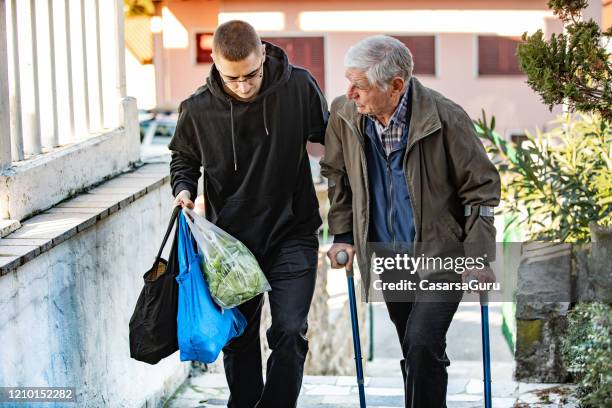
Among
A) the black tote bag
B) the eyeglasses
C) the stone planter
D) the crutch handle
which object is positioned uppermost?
the eyeglasses

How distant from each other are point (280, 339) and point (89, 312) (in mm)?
885

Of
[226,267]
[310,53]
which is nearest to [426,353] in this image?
[226,267]

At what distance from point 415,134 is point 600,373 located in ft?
3.74

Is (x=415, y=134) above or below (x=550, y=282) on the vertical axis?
above

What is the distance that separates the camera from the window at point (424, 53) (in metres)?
24.7

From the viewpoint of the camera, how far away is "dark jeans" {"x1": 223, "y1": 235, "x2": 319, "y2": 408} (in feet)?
13.8

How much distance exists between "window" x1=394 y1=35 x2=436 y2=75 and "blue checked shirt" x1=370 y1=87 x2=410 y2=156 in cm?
2084

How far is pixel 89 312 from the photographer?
4535 mm

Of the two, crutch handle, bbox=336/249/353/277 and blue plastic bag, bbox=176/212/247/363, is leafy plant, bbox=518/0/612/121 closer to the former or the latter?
crutch handle, bbox=336/249/353/277

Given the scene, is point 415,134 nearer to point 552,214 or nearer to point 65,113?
point 65,113

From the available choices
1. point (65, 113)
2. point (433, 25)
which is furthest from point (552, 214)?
point (433, 25)

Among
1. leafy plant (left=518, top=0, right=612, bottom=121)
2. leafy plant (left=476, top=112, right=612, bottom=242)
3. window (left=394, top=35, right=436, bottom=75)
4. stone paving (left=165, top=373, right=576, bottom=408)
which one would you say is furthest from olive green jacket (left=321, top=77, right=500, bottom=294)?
window (left=394, top=35, right=436, bottom=75)

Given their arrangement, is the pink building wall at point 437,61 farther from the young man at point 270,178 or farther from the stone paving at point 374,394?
the young man at point 270,178

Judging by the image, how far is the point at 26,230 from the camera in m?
4.19
